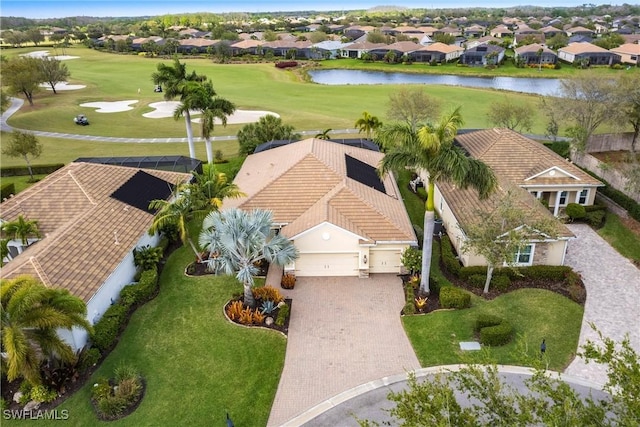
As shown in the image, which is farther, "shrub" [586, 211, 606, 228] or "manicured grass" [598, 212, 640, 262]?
"shrub" [586, 211, 606, 228]

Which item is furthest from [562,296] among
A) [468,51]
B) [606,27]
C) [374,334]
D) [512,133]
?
[606,27]

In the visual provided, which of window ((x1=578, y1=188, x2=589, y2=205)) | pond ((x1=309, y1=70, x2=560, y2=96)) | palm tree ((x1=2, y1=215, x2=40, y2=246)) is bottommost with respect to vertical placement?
pond ((x1=309, y1=70, x2=560, y2=96))

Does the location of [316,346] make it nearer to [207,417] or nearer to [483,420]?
[207,417]

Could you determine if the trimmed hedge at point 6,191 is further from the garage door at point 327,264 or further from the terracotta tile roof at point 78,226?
the garage door at point 327,264

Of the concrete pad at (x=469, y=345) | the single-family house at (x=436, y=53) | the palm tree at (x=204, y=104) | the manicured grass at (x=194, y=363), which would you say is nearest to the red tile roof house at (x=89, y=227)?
the manicured grass at (x=194, y=363)

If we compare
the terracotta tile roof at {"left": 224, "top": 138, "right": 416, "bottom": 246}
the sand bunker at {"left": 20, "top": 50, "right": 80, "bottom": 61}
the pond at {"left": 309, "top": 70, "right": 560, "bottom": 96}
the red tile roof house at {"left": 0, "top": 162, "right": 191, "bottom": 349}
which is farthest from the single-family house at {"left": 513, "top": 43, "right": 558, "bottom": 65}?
the sand bunker at {"left": 20, "top": 50, "right": 80, "bottom": 61}

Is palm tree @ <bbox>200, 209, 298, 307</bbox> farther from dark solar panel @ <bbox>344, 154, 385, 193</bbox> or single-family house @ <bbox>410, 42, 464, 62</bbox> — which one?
single-family house @ <bbox>410, 42, 464, 62</bbox>
